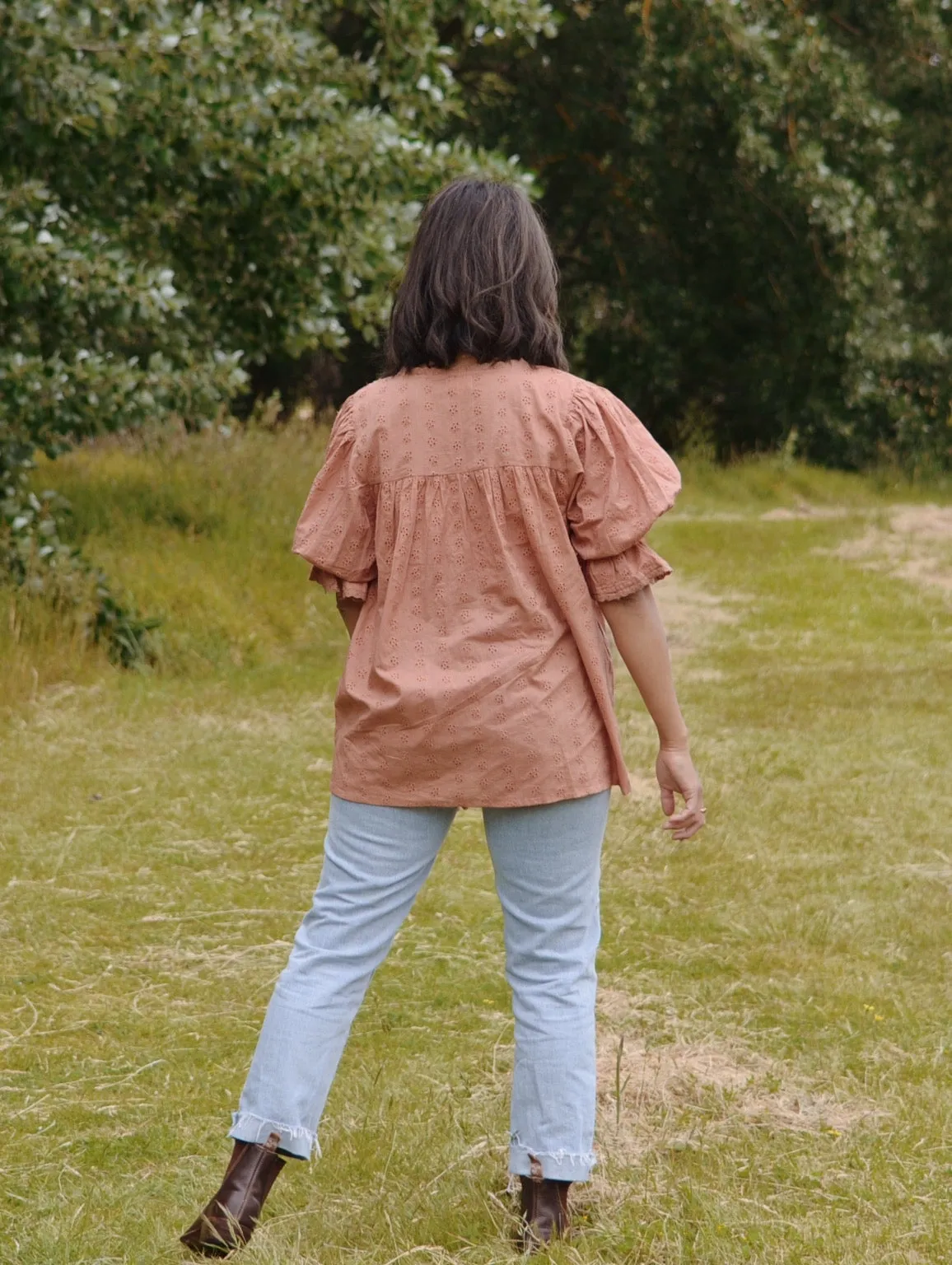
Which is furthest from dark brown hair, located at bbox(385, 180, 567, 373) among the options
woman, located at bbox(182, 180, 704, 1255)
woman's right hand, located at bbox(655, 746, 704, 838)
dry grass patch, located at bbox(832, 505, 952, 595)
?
dry grass patch, located at bbox(832, 505, 952, 595)

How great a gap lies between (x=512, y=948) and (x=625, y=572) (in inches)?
26.4

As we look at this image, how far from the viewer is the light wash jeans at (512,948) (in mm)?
2773

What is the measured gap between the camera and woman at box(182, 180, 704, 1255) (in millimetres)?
2734

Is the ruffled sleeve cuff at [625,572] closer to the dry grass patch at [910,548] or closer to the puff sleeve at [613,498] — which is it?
the puff sleeve at [613,498]

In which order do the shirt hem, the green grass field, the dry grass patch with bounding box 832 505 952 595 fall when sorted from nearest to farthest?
the shirt hem → the green grass field → the dry grass patch with bounding box 832 505 952 595

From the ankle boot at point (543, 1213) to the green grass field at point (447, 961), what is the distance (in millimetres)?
46

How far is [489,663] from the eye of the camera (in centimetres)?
273

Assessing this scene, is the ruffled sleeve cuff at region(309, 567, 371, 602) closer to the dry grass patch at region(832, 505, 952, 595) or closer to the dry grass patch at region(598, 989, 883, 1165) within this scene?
the dry grass patch at region(598, 989, 883, 1165)

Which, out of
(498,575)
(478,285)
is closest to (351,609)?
(498,575)

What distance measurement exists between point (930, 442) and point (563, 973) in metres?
13.9

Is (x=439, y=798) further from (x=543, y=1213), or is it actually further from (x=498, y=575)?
(x=543, y=1213)

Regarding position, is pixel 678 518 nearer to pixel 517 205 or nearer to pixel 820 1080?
pixel 820 1080

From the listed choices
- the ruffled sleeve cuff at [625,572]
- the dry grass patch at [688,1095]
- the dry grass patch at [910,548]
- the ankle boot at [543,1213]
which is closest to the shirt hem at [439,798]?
the ruffled sleeve cuff at [625,572]

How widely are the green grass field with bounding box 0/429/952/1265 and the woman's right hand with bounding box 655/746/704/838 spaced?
73 centimetres
